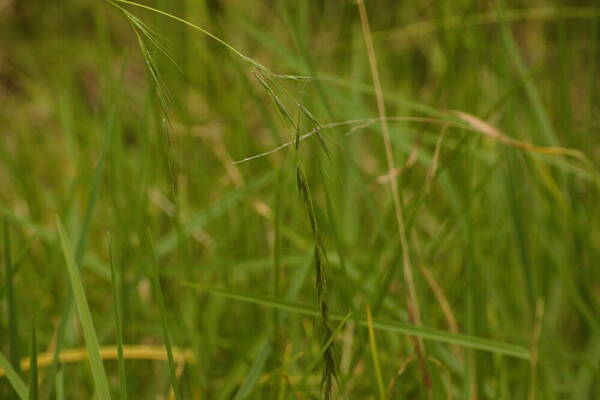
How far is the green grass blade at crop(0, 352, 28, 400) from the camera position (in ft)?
1.91

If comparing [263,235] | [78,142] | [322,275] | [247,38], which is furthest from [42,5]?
[322,275]

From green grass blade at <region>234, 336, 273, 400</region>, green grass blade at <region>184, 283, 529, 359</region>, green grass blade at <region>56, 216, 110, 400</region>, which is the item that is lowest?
green grass blade at <region>234, 336, 273, 400</region>

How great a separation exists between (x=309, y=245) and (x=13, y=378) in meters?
0.50

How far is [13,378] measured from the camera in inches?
23.2

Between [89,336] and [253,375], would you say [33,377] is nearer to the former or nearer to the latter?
[89,336]

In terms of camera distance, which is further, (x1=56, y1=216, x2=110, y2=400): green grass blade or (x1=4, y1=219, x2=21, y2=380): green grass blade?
(x1=4, y1=219, x2=21, y2=380): green grass blade

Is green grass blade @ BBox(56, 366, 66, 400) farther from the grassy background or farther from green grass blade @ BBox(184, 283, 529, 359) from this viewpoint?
green grass blade @ BBox(184, 283, 529, 359)

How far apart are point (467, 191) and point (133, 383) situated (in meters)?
0.41

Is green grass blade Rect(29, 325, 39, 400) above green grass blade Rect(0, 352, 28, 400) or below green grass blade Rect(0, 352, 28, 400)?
above

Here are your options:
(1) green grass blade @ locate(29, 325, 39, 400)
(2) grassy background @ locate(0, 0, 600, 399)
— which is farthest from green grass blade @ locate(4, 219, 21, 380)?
(1) green grass blade @ locate(29, 325, 39, 400)

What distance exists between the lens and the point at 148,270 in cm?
81

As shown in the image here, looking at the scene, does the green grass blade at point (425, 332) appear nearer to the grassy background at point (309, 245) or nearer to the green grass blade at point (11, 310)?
the grassy background at point (309, 245)

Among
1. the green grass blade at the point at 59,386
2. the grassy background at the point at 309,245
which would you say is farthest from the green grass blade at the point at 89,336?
the green grass blade at the point at 59,386

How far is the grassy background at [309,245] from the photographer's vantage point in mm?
702
